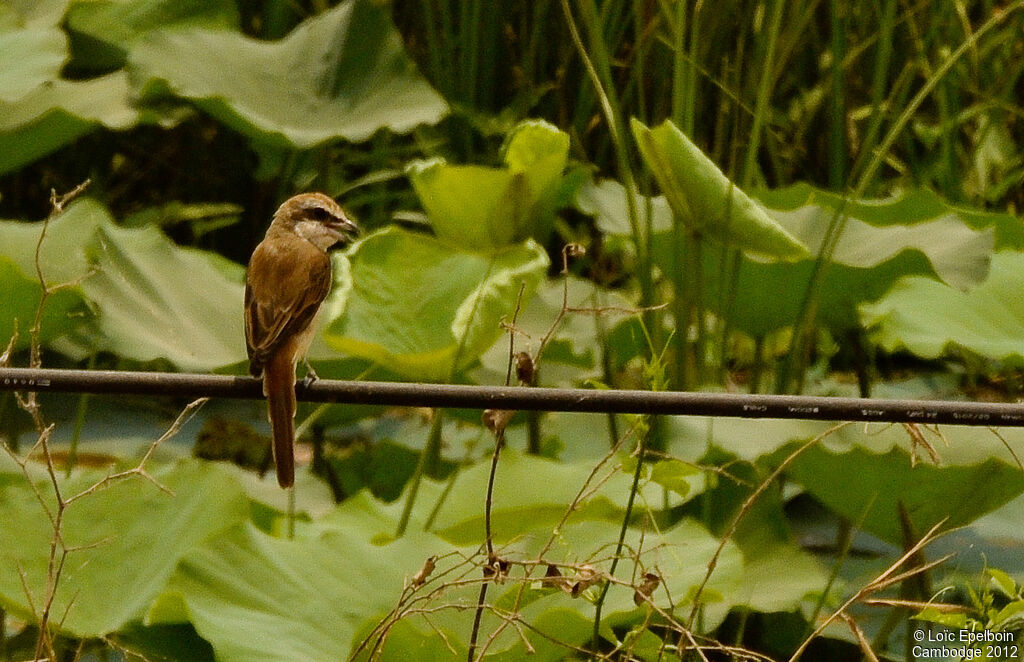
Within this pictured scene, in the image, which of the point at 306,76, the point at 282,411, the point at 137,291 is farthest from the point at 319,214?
the point at 306,76

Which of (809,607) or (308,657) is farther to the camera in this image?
(809,607)

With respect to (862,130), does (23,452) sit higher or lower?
lower

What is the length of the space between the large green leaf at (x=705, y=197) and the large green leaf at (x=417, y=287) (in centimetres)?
46

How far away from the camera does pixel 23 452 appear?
3.68 metres

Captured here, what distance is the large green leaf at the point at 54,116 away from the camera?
413 cm

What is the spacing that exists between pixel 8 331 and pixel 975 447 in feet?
7.32

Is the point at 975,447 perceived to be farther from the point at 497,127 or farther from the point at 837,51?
the point at 497,127

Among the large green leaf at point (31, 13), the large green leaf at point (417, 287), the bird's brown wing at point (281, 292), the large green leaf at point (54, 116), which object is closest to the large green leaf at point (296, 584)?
the bird's brown wing at point (281, 292)

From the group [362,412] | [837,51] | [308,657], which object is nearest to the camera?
[308,657]

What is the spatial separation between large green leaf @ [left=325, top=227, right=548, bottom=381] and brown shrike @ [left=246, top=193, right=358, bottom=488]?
298mm

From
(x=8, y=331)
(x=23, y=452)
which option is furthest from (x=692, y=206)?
(x=23, y=452)

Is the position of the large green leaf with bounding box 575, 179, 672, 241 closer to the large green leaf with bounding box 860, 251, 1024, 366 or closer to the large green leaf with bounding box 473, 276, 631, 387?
the large green leaf with bounding box 473, 276, 631, 387

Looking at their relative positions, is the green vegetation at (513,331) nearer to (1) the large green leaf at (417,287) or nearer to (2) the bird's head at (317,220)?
(1) the large green leaf at (417,287)

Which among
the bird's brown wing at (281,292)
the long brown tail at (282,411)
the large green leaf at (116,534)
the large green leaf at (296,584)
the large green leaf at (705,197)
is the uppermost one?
the large green leaf at (705,197)
